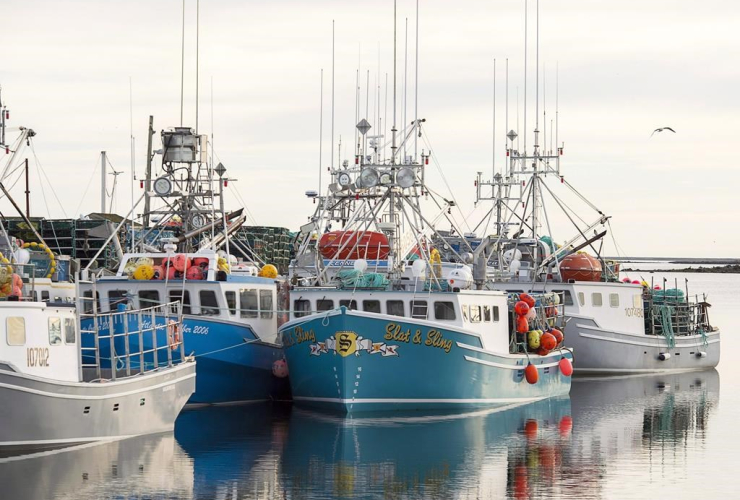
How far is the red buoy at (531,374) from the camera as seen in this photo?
1342 inches

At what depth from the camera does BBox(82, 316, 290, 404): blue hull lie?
29.4 metres

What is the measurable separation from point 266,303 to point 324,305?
2024 mm

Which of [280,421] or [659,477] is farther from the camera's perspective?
[280,421]

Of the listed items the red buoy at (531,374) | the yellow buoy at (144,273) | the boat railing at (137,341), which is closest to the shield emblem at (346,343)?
the boat railing at (137,341)

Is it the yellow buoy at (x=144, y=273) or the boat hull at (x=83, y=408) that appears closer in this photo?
the boat hull at (x=83, y=408)

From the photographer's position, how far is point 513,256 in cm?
4594

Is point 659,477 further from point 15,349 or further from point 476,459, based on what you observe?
point 15,349

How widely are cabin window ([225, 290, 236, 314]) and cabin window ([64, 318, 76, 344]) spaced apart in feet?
25.6

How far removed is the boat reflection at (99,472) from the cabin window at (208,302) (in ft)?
22.4

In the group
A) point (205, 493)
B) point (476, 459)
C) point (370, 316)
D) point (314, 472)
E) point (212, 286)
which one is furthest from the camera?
point (212, 286)

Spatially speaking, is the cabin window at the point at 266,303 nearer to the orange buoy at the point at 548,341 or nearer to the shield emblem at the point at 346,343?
the shield emblem at the point at 346,343

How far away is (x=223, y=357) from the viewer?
1241 inches

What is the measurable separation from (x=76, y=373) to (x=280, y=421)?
6.94 metres

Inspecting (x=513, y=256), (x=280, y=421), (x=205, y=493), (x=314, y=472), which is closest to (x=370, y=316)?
(x=280, y=421)
